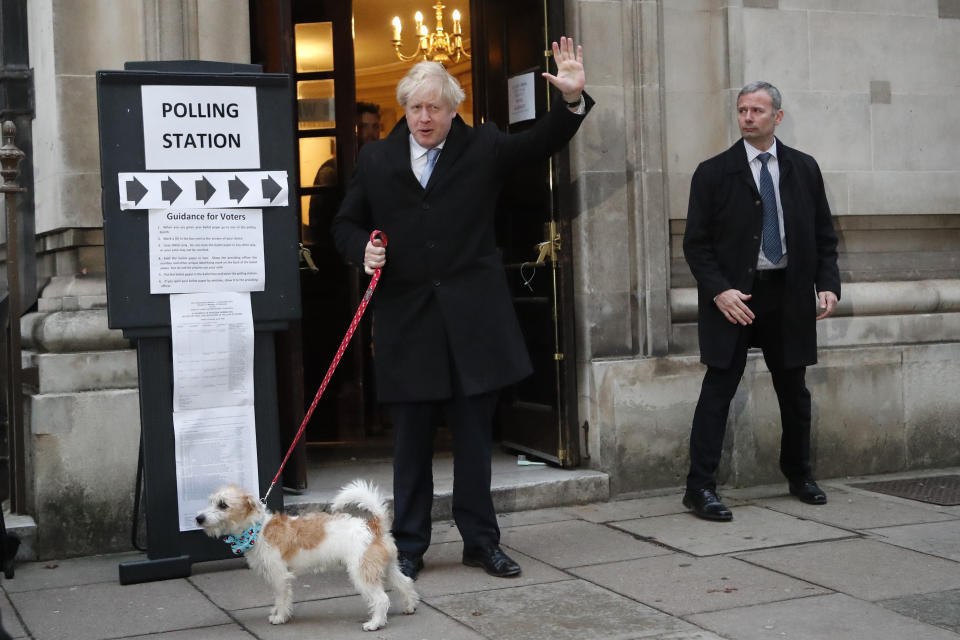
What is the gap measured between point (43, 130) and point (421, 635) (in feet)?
10.6

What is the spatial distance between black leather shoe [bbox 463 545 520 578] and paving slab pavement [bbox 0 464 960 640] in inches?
1.8

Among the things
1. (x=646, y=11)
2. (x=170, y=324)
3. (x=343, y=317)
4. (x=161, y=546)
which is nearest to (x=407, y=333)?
(x=170, y=324)

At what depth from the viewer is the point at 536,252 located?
22.0 ft

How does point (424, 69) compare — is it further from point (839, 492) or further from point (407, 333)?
point (839, 492)

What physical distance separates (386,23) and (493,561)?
8930mm

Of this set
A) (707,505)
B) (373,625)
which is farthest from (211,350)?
(707,505)

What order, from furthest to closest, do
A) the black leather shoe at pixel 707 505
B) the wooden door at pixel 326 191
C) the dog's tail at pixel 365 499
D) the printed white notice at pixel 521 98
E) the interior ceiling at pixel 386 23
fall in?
the interior ceiling at pixel 386 23, the wooden door at pixel 326 191, the printed white notice at pixel 521 98, the black leather shoe at pixel 707 505, the dog's tail at pixel 365 499

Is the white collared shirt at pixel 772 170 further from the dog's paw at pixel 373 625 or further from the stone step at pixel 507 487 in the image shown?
the dog's paw at pixel 373 625

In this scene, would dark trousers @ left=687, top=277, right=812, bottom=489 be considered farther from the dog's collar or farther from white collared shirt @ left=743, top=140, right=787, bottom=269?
the dog's collar

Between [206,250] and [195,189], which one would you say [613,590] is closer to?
[206,250]

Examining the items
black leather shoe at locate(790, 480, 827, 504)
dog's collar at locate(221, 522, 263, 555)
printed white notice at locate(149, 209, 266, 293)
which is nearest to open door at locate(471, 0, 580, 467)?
black leather shoe at locate(790, 480, 827, 504)

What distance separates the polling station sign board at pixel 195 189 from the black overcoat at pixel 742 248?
208 cm

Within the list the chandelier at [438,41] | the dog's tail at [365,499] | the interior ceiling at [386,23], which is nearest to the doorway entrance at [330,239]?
the dog's tail at [365,499]

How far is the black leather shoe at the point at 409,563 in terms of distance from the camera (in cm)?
482
